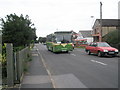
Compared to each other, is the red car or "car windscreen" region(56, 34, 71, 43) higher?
"car windscreen" region(56, 34, 71, 43)

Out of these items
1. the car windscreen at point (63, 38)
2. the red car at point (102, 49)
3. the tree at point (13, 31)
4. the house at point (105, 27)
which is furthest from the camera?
the house at point (105, 27)

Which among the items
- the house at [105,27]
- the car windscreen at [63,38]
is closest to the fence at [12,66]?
the car windscreen at [63,38]

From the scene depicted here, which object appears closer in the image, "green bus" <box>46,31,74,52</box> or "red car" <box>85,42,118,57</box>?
"red car" <box>85,42,118,57</box>

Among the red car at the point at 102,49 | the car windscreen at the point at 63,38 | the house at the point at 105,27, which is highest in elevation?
the house at the point at 105,27

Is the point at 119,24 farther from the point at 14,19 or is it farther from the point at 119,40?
the point at 14,19

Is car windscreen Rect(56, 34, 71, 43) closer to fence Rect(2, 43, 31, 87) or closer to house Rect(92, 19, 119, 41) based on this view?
fence Rect(2, 43, 31, 87)

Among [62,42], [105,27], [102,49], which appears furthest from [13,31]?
[105,27]

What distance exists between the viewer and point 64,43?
971 inches

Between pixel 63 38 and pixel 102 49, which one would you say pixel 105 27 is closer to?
pixel 63 38

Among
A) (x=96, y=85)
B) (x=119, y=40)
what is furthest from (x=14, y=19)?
(x=119, y=40)

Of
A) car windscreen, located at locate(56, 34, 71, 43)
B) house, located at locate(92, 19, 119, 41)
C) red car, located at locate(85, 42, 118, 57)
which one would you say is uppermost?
house, located at locate(92, 19, 119, 41)

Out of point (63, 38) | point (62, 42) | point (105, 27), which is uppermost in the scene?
point (105, 27)

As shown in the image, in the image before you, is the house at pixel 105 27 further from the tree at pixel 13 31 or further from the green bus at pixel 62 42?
the tree at pixel 13 31

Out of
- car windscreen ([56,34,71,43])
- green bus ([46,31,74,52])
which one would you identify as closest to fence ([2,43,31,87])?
green bus ([46,31,74,52])
